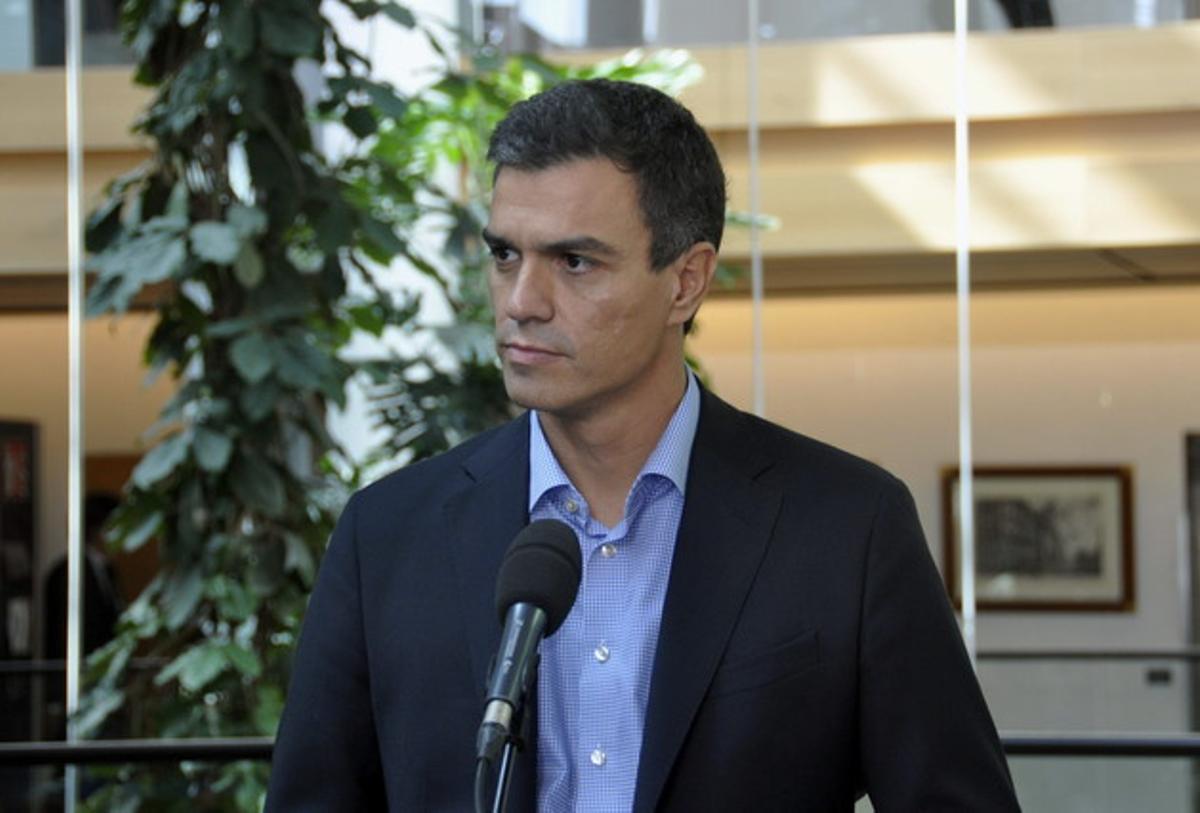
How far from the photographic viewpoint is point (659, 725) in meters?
1.79

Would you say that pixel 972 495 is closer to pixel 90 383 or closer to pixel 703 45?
pixel 703 45

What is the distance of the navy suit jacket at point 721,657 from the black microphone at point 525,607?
0.21 metres

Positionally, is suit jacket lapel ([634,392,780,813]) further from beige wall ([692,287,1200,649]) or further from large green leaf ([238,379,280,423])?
beige wall ([692,287,1200,649])

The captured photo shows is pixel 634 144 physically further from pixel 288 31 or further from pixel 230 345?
pixel 230 345

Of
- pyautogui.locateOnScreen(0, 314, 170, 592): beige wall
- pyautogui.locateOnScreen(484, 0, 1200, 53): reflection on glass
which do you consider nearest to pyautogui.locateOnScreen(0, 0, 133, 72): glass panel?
pyautogui.locateOnScreen(0, 314, 170, 592): beige wall

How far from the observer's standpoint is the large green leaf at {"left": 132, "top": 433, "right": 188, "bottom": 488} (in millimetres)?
5027

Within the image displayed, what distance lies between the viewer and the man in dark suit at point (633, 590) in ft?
5.93

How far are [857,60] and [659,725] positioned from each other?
18.0 ft

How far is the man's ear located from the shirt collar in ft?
0.28

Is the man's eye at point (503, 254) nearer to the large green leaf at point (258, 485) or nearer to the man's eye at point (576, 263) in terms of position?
the man's eye at point (576, 263)

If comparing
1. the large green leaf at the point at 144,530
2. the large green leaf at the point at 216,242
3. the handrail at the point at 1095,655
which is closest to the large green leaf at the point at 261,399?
the large green leaf at the point at 216,242

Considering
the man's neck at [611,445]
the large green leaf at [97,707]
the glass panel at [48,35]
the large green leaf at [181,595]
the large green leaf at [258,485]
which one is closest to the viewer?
the man's neck at [611,445]

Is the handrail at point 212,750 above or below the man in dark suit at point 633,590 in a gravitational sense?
below

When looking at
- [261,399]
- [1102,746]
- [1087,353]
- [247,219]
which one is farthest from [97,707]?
[1087,353]
